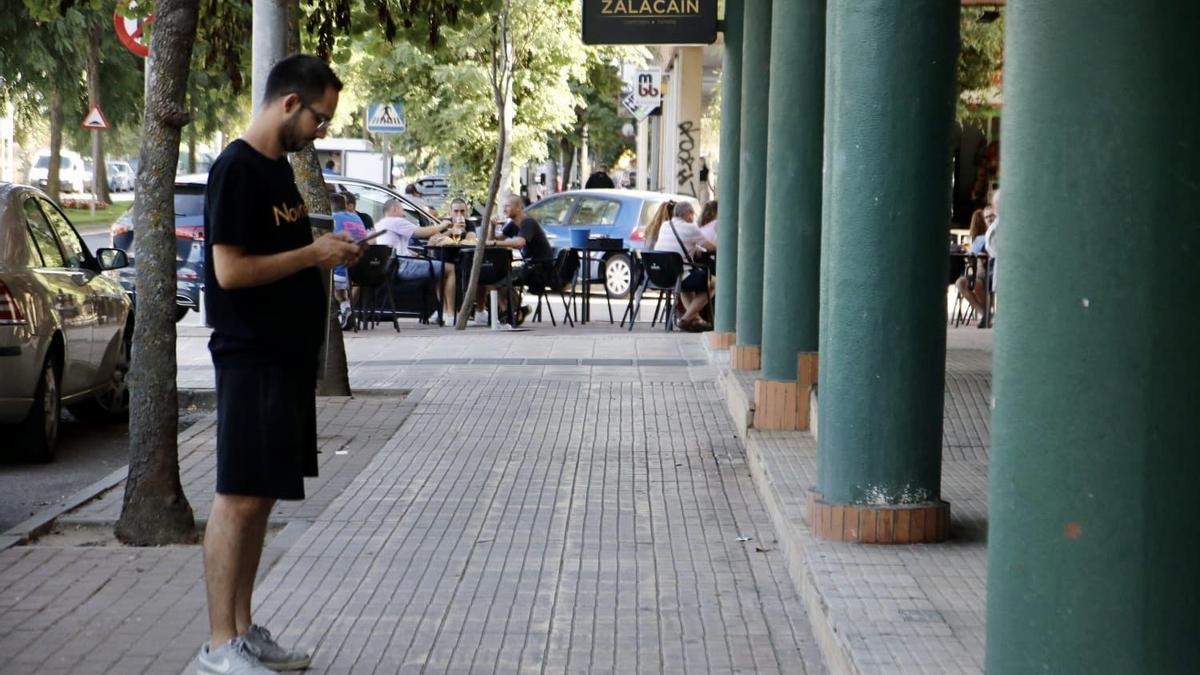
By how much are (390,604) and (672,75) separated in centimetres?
3375

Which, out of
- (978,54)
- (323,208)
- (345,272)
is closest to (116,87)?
(978,54)

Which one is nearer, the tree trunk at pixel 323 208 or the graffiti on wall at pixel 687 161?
the tree trunk at pixel 323 208

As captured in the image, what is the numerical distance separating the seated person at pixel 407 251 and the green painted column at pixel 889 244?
13.0m

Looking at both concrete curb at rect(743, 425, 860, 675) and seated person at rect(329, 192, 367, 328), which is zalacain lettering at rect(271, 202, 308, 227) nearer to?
concrete curb at rect(743, 425, 860, 675)

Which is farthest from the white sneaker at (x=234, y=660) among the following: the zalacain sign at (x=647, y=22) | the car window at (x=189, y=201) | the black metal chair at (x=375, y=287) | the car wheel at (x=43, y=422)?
the car window at (x=189, y=201)

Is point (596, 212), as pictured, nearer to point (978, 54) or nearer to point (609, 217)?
point (609, 217)

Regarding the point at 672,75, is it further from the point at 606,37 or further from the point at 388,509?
the point at 388,509

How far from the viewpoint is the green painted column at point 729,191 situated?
14805mm

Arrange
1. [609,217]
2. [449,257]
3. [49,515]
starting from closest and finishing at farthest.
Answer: [49,515], [449,257], [609,217]

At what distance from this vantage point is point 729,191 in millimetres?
15070

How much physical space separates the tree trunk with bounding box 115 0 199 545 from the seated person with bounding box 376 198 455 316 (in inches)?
458

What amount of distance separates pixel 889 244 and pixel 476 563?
6.77 ft

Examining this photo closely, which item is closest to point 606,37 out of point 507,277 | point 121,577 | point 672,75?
point 507,277

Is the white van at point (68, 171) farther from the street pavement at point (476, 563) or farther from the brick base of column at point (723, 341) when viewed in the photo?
the street pavement at point (476, 563)
